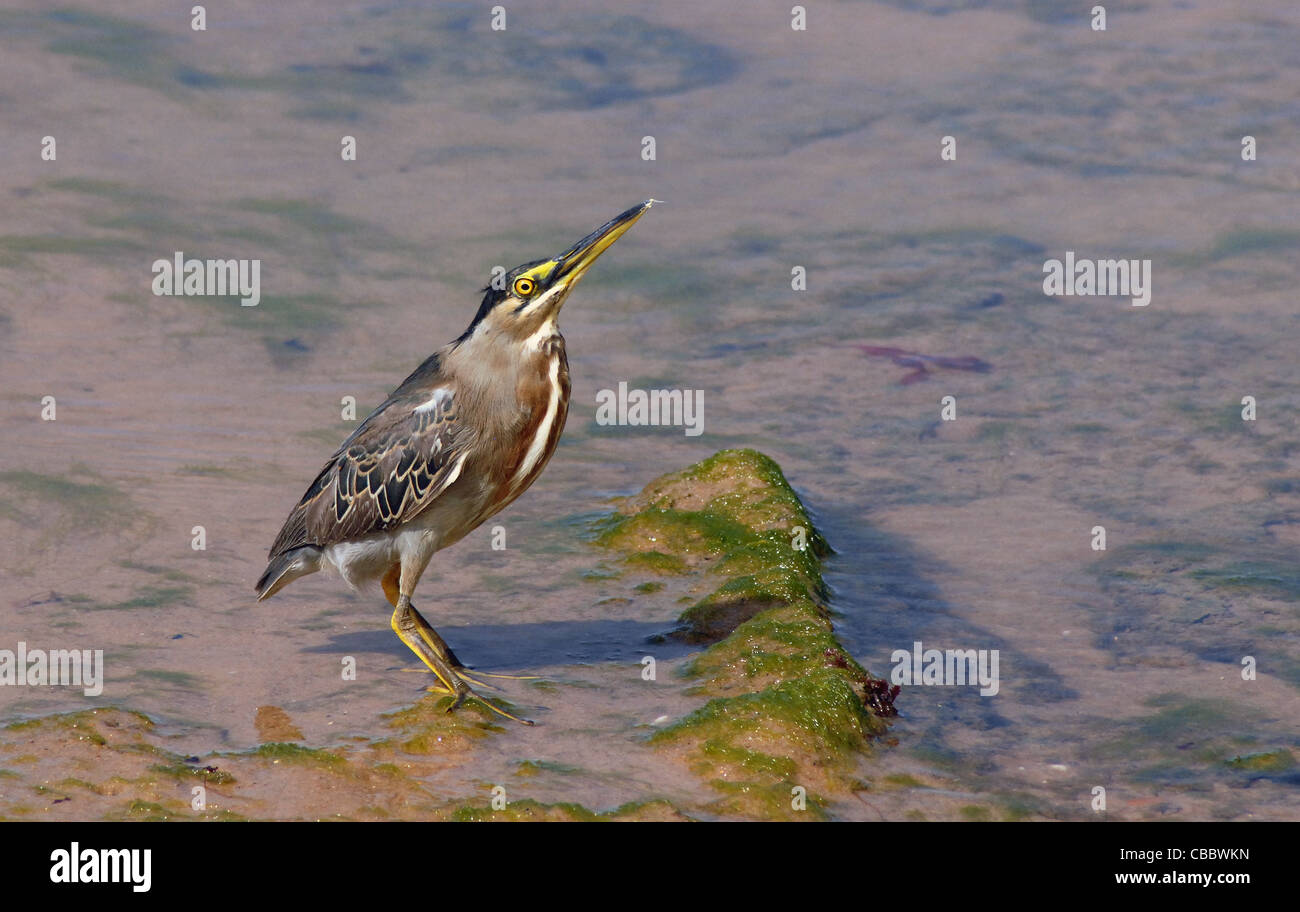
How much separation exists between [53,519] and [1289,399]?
8.15m

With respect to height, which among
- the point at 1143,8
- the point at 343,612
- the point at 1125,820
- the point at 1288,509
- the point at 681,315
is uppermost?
the point at 1143,8

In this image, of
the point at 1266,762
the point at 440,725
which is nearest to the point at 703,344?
the point at 440,725

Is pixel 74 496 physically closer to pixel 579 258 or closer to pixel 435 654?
pixel 435 654

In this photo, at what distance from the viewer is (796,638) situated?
7.04 metres

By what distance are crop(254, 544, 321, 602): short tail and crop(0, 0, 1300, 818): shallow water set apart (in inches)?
10.6

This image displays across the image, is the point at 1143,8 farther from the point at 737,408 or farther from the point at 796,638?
the point at 796,638

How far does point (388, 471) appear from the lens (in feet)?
22.3

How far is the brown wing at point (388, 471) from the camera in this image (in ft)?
21.9

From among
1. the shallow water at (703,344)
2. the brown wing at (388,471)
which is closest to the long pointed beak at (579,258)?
the brown wing at (388,471)

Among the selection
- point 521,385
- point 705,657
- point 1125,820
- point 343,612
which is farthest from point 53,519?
point 1125,820

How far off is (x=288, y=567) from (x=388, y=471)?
0.74 m

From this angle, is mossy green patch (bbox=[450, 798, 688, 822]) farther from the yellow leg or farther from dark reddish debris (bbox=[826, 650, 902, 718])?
dark reddish debris (bbox=[826, 650, 902, 718])

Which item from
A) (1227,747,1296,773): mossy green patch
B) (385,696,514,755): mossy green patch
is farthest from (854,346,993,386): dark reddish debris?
(385,696,514,755): mossy green patch
